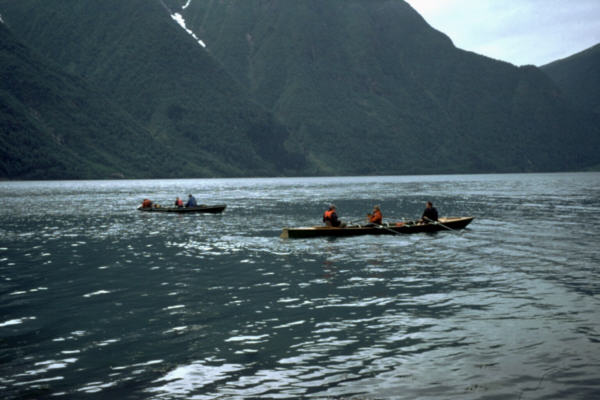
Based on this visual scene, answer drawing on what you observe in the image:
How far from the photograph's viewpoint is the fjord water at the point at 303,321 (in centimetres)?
1076

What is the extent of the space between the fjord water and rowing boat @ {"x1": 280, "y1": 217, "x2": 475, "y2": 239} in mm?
2737

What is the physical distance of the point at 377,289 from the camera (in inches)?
777

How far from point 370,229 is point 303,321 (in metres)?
21.0

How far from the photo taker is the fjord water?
10.8m

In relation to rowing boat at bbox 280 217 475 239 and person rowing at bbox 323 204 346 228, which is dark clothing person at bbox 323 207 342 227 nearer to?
person rowing at bbox 323 204 346 228

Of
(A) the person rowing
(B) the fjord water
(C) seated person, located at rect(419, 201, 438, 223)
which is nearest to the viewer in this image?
(B) the fjord water

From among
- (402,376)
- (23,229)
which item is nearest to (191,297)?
(402,376)

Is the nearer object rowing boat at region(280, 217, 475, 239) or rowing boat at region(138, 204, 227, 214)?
rowing boat at region(280, 217, 475, 239)

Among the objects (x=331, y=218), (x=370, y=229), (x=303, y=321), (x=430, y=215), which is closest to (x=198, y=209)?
(x=331, y=218)

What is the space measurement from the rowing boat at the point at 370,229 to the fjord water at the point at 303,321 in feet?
8.98

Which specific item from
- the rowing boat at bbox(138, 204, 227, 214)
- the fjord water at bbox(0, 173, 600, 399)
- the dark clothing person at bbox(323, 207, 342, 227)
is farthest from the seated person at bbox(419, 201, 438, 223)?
the rowing boat at bbox(138, 204, 227, 214)

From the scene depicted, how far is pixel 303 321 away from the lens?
15.3 metres

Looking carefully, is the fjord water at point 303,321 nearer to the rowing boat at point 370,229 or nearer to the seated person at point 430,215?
the rowing boat at point 370,229

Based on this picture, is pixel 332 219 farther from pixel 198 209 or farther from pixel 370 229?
pixel 198 209
